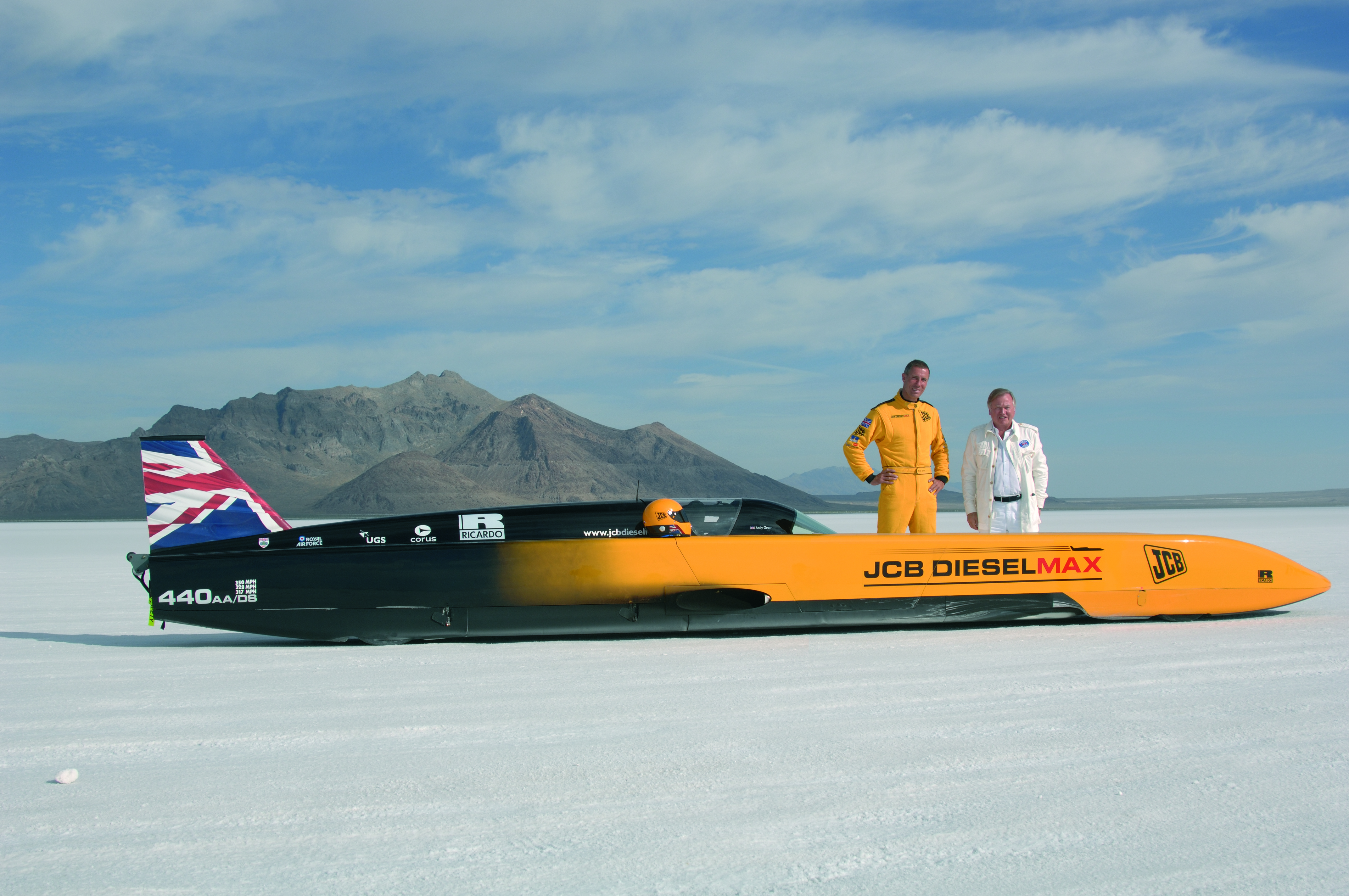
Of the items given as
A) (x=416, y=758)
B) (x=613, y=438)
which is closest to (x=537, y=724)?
(x=416, y=758)

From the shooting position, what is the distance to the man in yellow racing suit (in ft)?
22.1

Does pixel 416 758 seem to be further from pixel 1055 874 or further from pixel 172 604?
pixel 172 604

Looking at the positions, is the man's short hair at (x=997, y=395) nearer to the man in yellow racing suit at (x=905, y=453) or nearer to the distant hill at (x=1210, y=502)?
the man in yellow racing suit at (x=905, y=453)

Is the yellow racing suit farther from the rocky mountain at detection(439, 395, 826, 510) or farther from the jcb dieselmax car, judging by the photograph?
the rocky mountain at detection(439, 395, 826, 510)

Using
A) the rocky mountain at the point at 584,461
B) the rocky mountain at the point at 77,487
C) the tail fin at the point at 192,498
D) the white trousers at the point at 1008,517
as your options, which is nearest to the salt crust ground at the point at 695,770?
the tail fin at the point at 192,498

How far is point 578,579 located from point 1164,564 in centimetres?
378

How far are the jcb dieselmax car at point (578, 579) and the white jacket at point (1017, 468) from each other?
26.2 inches

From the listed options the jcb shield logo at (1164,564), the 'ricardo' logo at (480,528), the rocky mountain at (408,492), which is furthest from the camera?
the rocky mountain at (408,492)

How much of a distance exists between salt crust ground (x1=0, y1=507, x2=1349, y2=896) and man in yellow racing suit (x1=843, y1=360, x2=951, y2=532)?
1674 millimetres

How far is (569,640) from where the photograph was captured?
5727 mm

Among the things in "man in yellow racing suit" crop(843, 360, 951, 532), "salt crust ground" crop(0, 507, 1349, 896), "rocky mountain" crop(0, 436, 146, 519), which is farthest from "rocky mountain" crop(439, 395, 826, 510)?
"salt crust ground" crop(0, 507, 1349, 896)

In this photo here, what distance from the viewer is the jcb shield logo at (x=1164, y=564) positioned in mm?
5996

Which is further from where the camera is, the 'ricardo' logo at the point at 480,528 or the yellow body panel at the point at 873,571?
the 'ricardo' logo at the point at 480,528

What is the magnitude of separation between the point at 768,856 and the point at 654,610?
3.48 m
